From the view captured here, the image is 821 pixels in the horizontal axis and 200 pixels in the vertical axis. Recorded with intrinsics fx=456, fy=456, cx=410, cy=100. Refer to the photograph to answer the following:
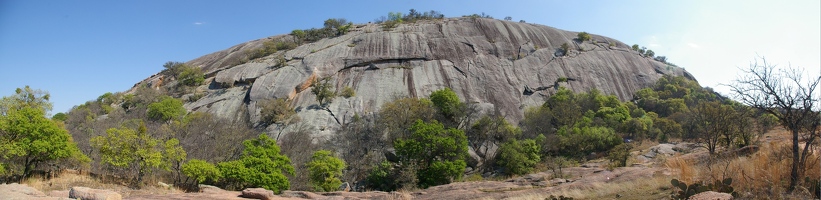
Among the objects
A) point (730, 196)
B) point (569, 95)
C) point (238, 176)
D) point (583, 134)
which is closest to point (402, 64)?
point (569, 95)

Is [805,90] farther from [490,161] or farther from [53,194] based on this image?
[490,161]

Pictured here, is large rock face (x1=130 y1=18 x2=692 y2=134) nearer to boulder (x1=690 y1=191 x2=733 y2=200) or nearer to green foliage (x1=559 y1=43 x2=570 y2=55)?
green foliage (x1=559 y1=43 x2=570 y2=55)

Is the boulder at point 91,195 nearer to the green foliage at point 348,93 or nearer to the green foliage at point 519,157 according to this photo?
the green foliage at point 519,157

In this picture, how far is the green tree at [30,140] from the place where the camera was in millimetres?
15773

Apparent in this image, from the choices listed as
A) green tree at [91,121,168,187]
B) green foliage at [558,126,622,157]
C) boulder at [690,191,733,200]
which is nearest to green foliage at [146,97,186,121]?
green tree at [91,121,168,187]

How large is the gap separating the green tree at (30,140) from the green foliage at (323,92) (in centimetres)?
2877

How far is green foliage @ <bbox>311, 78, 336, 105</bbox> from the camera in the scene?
4541 cm

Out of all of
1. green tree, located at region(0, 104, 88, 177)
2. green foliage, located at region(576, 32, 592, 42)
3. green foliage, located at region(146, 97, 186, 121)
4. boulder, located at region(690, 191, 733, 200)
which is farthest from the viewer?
green foliage, located at region(576, 32, 592, 42)

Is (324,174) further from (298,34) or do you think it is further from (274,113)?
(298,34)

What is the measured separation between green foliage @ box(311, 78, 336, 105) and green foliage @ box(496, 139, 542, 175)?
19013mm

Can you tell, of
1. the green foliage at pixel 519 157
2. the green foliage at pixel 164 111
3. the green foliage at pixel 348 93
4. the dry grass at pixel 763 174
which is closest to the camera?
the dry grass at pixel 763 174

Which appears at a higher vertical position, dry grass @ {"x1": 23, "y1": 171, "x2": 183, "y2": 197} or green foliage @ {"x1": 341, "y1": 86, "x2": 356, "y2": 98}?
green foliage @ {"x1": 341, "y1": 86, "x2": 356, "y2": 98}

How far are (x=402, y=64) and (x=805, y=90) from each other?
45.2 meters

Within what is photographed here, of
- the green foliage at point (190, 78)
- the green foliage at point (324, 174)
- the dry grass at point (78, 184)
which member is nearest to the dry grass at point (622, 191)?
the dry grass at point (78, 184)
